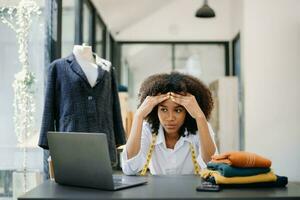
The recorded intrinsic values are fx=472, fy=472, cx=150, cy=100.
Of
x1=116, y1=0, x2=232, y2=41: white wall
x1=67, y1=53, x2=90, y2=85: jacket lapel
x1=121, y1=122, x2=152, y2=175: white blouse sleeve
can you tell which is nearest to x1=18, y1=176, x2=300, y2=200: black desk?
x1=121, y1=122, x2=152, y2=175: white blouse sleeve

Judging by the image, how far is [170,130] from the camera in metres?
2.12

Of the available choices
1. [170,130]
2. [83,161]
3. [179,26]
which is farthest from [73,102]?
[179,26]

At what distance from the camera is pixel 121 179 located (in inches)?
60.6

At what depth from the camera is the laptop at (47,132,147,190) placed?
1295 millimetres

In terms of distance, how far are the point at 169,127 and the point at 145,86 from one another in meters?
0.22

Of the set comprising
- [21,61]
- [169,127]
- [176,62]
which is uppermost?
[176,62]

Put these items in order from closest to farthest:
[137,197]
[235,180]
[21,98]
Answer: [137,197], [235,180], [21,98]

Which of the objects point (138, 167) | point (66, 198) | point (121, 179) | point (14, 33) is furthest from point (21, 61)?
point (66, 198)

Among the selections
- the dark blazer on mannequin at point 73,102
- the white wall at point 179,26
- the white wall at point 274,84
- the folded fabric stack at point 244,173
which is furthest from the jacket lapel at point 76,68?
the white wall at point 179,26

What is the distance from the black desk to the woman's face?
0.65 meters

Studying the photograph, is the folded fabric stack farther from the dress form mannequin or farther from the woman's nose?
the dress form mannequin

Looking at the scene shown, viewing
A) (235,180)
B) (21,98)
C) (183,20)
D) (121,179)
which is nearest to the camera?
(235,180)

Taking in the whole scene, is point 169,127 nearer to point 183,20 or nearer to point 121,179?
point 121,179

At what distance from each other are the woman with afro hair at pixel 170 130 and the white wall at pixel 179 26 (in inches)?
227
